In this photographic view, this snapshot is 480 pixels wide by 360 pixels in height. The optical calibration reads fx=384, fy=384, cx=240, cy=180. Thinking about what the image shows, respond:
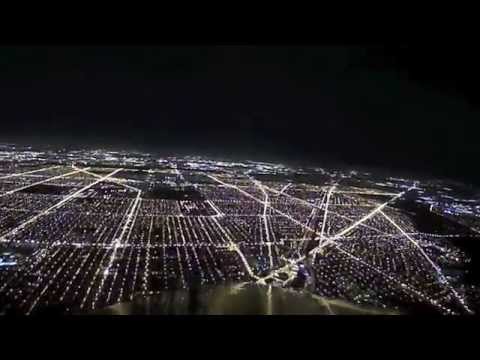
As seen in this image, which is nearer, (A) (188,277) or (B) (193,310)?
(B) (193,310)

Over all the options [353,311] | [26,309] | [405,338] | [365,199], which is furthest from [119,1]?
[365,199]

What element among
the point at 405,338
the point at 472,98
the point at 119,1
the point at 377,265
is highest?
the point at 119,1

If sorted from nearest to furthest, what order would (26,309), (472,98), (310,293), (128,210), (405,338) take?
(405,338), (26,309), (472,98), (310,293), (128,210)

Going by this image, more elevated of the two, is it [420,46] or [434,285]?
[420,46]

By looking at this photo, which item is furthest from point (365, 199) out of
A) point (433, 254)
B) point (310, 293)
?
point (310, 293)

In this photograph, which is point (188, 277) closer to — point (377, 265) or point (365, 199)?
point (377, 265)

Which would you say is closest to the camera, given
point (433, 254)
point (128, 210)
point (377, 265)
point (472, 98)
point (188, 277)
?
point (472, 98)
